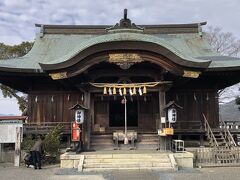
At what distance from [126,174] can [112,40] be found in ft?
20.3

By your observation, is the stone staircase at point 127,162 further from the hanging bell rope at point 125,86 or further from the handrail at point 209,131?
the handrail at point 209,131

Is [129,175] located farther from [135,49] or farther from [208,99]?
[208,99]

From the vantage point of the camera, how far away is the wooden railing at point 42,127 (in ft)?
55.7

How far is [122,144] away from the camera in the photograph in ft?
53.4

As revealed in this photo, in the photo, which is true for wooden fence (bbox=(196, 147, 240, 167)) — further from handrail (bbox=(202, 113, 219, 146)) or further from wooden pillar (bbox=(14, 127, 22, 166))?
wooden pillar (bbox=(14, 127, 22, 166))

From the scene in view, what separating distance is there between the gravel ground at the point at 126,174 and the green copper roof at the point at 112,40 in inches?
193

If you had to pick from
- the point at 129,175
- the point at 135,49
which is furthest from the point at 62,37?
the point at 129,175

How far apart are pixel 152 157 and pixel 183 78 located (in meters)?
4.42

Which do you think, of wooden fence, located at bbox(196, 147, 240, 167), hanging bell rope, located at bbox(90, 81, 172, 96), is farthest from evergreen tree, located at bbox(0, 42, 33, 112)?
wooden fence, located at bbox(196, 147, 240, 167)

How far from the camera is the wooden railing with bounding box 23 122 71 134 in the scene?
16969 millimetres

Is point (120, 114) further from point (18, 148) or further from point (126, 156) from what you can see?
point (18, 148)

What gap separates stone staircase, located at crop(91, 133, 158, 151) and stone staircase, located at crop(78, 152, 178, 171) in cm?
283

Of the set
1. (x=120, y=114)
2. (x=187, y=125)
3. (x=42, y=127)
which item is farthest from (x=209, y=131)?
(x=42, y=127)

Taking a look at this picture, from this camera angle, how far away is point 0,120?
1446 cm
